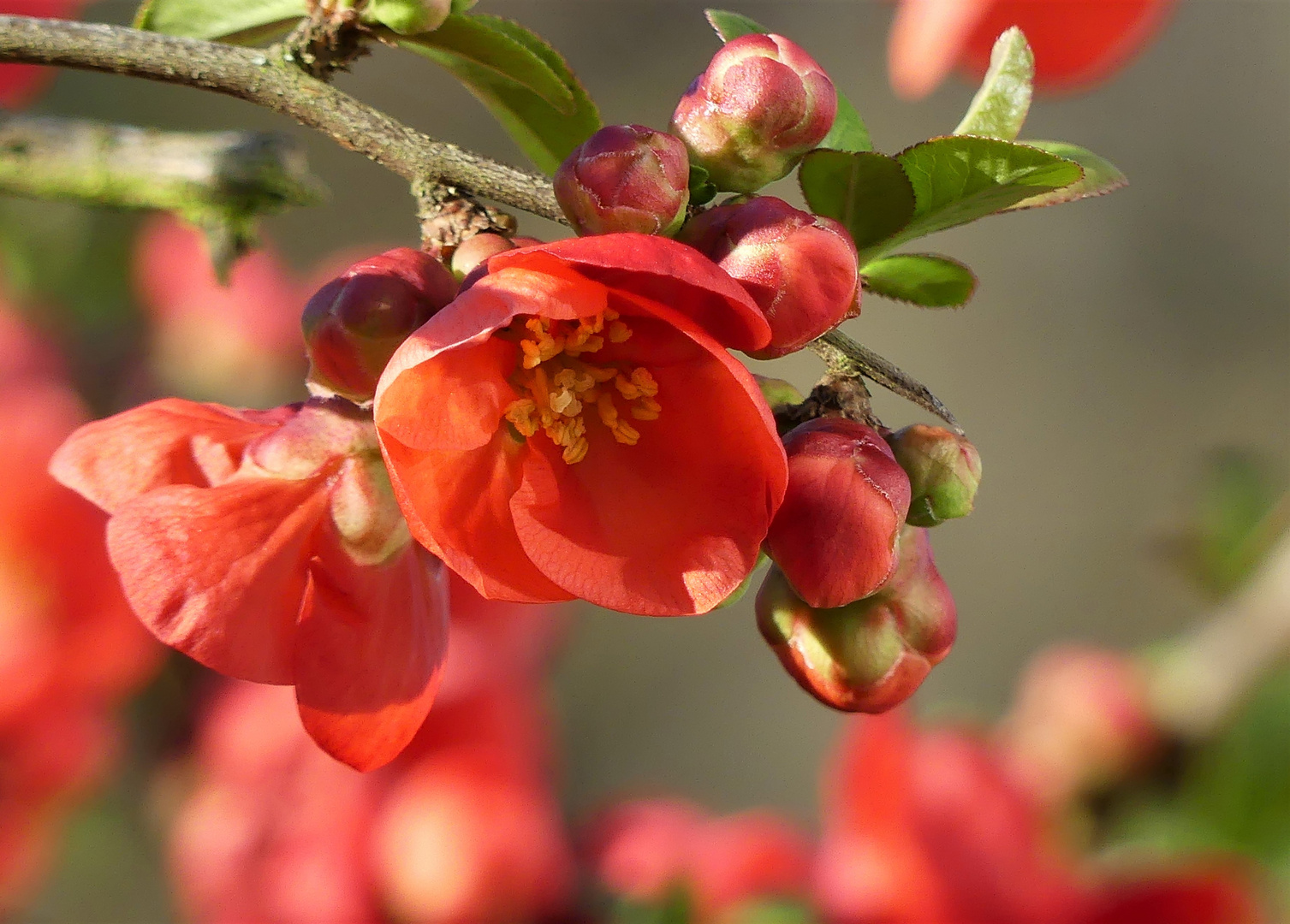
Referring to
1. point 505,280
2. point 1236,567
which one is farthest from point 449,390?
point 1236,567

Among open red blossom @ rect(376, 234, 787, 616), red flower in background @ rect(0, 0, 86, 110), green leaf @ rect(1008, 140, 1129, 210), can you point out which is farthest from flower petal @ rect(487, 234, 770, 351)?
red flower in background @ rect(0, 0, 86, 110)

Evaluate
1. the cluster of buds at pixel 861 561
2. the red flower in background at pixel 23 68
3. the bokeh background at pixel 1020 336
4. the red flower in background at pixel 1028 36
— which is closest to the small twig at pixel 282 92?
the cluster of buds at pixel 861 561

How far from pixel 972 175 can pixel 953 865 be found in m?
0.55

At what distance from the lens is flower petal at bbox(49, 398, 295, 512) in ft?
1.05

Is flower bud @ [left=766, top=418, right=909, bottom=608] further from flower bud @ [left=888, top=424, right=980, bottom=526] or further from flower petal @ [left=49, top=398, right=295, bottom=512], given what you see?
flower petal @ [left=49, top=398, right=295, bottom=512]

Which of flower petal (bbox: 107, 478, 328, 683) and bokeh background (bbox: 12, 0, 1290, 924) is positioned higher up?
flower petal (bbox: 107, 478, 328, 683)

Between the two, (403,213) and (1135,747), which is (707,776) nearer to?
(1135,747)

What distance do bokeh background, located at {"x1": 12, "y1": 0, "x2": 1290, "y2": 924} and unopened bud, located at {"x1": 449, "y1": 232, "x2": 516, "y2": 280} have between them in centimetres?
144

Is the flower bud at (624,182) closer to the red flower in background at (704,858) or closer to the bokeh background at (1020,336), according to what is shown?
the red flower in background at (704,858)

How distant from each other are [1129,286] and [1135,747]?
1.29m

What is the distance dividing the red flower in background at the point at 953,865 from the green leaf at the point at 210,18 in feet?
1.78

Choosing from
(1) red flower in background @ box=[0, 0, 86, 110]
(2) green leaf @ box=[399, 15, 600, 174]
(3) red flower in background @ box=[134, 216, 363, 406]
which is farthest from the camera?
(3) red flower in background @ box=[134, 216, 363, 406]

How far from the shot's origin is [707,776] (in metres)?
1.77

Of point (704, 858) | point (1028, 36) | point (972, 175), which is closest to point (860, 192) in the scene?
point (972, 175)
